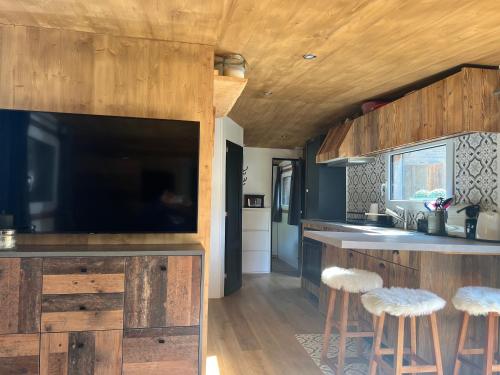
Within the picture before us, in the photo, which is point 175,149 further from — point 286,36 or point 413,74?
point 413,74

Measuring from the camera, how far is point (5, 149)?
208 cm

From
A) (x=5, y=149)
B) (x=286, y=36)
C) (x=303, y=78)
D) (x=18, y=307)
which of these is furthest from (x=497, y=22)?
(x=18, y=307)

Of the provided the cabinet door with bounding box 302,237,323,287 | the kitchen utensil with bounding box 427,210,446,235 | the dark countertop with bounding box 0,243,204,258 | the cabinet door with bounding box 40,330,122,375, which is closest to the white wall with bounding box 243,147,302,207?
the cabinet door with bounding box 302,237,323,287

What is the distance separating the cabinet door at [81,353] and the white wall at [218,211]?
2.42 meters

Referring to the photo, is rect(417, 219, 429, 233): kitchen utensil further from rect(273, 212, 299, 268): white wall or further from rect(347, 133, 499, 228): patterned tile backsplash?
rect(273, 212, 299, 268): white wall

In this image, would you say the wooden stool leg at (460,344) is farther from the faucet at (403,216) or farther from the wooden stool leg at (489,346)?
the faucet at (403,216)

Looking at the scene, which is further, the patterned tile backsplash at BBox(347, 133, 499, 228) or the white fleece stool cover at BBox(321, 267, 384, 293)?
the patterned tile backsplash at BBox(347, 133, 499, 228)

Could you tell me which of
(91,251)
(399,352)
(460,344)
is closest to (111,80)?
(91,251)

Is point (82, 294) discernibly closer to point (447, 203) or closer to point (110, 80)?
point (110, 80)

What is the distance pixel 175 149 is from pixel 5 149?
0.96 metres

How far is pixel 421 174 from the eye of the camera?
345 centimetres

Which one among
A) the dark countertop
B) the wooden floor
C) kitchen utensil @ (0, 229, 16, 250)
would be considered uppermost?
kitchen utensil @ (0, 229, 16, 250)

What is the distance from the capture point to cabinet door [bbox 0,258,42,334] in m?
1.85

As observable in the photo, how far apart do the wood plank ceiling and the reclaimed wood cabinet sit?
135cm
